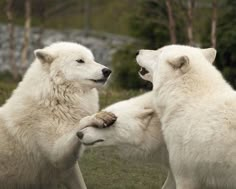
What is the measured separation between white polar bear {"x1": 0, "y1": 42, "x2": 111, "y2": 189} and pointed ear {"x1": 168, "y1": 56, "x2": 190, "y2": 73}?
104 cm

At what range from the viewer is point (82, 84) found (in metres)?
7.71

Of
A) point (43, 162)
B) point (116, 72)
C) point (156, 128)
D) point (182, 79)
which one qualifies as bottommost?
point (116, 72)

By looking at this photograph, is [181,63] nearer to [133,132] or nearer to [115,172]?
[133,132]

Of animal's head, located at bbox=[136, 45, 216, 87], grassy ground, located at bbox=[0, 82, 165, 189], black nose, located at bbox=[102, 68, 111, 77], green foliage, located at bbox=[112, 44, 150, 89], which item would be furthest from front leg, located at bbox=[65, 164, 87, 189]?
green foliage, located at bbox=[112, 44, 150, 89]

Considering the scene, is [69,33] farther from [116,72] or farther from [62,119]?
[62,119]

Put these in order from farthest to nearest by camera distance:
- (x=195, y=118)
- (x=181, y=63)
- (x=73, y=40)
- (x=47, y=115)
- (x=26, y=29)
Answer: (x=73, y=40), (x=26, y=29), (x=47, y=115), (x=181, y=63), (x=195, y=118)

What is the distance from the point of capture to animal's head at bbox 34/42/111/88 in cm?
766

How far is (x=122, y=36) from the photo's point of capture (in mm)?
32000

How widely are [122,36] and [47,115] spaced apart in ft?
80.8

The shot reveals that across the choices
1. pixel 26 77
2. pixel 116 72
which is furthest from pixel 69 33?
pixel 26 77

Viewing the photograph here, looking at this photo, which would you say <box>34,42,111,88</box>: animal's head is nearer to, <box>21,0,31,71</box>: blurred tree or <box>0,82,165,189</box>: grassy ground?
<box>0,82,165,189</box>: grassy ground

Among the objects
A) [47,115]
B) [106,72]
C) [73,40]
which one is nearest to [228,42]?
[106,72]

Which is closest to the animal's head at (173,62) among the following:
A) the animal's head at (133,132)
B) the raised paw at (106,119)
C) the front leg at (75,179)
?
the animal's head at (133,132)

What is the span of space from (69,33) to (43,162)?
84.3ft
